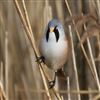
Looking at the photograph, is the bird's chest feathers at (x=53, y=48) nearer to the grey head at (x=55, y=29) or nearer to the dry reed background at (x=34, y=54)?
the grey head at (x=55, y=29)

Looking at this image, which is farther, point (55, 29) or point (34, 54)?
point (34, 54)

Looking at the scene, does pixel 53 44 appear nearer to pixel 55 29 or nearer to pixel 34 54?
pixel 55 29

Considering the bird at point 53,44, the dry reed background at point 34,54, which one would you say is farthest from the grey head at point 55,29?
the dry reed background at point 34,54

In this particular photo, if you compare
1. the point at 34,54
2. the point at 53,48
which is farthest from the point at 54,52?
the point at 34,54

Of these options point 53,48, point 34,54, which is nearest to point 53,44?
point 53,48

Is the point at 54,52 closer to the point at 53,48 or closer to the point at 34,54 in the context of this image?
the point at 53,48

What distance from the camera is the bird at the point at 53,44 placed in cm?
122

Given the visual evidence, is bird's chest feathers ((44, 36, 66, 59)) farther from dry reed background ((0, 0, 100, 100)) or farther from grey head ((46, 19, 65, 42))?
dry reed background ((0, 0, 100, 100))

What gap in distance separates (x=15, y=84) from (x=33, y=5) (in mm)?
437

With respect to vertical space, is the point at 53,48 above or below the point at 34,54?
above

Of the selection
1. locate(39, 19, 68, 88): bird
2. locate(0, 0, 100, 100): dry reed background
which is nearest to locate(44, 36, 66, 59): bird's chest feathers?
locate(39, 19, 68, 88): bird

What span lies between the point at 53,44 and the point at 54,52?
0.10 ft

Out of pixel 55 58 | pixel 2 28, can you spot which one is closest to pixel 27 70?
pixel 2 28

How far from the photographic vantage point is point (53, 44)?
1.23m
